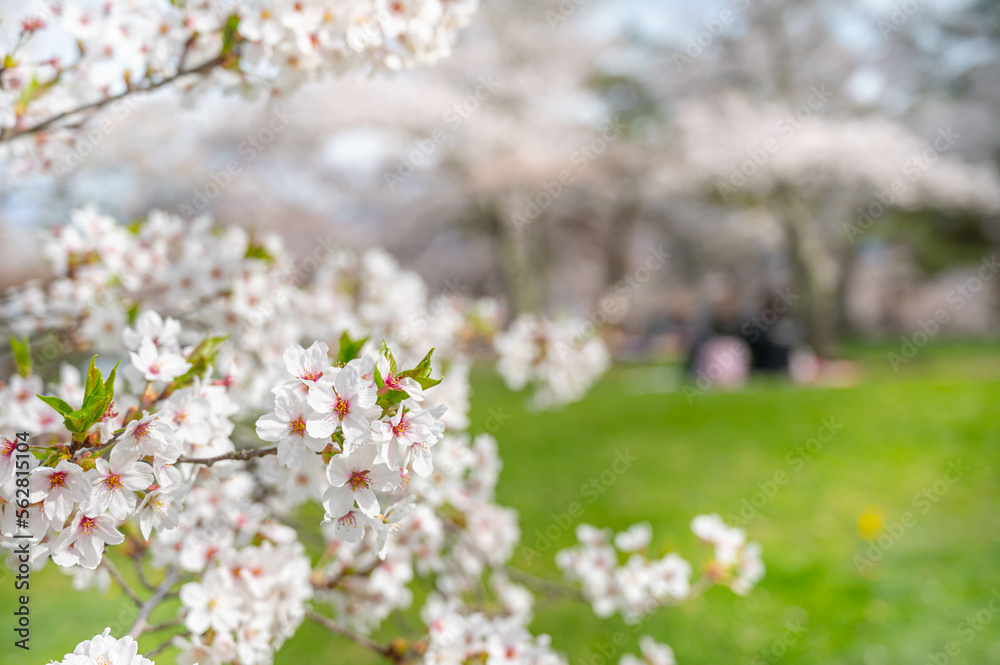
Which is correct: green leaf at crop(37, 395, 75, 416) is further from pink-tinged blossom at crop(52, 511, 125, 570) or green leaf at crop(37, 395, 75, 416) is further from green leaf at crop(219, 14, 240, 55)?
green leaf at crop(219, 14, 240, 55)

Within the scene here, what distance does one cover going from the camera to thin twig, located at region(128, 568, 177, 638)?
113cm

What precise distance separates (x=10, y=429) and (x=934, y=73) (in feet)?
57.0

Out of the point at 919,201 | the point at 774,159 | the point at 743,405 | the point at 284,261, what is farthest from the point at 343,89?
the point at 284,261

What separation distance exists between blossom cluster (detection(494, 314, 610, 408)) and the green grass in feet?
3.65

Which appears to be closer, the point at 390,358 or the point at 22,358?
the point at 390,358

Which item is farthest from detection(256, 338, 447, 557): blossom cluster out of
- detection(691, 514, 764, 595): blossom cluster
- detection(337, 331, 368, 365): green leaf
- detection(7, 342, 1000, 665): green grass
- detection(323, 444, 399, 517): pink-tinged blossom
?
detection(7, 342, 1000, 665): green grass

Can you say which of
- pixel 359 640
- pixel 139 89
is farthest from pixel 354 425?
pixel 139 89

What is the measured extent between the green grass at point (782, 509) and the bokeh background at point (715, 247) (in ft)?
0.07

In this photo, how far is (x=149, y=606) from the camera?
118cm

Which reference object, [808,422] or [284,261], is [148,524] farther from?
[808,422]

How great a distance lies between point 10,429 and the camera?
53.3 inches

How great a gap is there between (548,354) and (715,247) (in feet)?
57.9

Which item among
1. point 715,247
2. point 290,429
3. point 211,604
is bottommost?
point 715,247

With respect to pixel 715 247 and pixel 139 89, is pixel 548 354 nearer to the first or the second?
pixel 139 89
